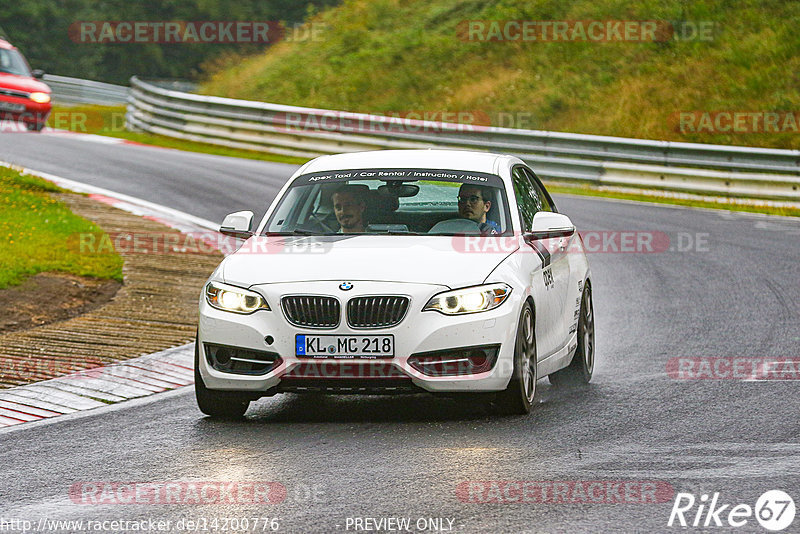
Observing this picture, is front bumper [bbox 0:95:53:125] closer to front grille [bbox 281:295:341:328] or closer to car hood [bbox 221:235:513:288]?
car hood [bbox 221:235:513:288]

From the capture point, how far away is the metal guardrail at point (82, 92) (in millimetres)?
46469

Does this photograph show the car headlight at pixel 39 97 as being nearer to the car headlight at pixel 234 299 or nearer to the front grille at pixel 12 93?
the front grille at pixel 12 93

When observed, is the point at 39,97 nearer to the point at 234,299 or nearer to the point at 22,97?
the point at 22,97

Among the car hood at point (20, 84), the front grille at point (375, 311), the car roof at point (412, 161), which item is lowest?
the car hood at point (20, 84)

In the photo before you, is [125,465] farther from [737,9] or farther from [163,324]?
[737,9]

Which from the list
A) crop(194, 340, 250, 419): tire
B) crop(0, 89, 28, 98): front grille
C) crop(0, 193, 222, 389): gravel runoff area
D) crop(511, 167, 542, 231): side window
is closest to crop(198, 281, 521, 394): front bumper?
crop(194, 340, 250, 419): tire

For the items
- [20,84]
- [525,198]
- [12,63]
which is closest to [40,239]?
[525,198]

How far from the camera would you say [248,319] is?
7.57 metres

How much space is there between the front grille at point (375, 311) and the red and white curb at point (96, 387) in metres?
2.03

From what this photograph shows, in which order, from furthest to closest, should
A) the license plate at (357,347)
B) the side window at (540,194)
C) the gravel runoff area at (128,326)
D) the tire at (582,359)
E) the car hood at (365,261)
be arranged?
the side window at (540,194), the gravel runoff area at (128,326), the tire at (582,359), the car hood at (365,261), the license plate at (357,347)

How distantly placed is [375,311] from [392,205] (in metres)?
1.42

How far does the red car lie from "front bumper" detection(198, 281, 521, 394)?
69.7 ft

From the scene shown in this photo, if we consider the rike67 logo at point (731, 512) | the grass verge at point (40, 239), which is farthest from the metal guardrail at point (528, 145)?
the rike67 logo at point (731, 512)

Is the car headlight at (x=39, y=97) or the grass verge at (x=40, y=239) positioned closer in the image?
the grass verge at (x=40, y=239)
